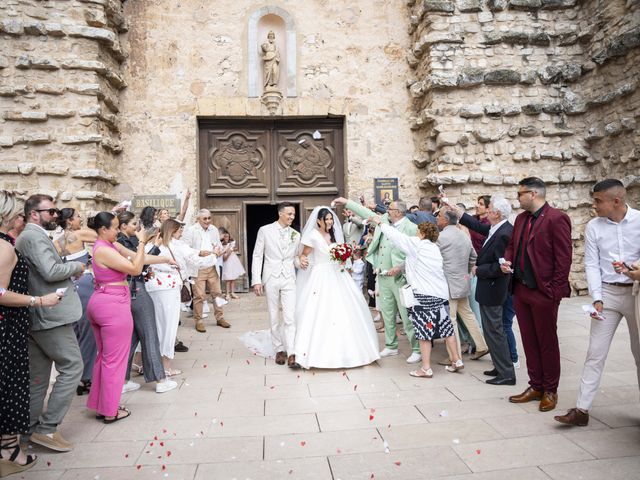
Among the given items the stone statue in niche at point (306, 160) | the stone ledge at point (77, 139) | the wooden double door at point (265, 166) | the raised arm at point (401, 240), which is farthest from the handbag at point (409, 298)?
the stone ledge at point (77, 139)

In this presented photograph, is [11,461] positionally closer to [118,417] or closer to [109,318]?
[118,417]

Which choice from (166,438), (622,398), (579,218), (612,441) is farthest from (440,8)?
(166,438)

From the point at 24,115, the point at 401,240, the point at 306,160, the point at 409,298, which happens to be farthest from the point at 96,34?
the point at 409,298

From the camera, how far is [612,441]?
3.59m

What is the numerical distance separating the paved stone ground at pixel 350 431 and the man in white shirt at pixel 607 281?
37 centimetres

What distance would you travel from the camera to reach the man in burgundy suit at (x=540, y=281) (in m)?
4.16

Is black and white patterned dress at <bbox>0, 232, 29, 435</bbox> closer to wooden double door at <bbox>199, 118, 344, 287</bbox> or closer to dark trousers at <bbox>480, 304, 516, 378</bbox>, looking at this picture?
dark trousers at <bbox>480, 304, 516, 378</bbox>

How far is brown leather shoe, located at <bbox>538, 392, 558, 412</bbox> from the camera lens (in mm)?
4207

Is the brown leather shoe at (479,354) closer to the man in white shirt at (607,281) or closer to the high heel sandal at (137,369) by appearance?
the man in white shirt at (607,281)

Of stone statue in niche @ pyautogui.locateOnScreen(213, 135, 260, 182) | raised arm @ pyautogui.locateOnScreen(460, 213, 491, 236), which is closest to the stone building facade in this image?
stone statue in niche @ pyautogui.locateOnScreen(213, 135, 260, 182)

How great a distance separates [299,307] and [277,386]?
1275mm

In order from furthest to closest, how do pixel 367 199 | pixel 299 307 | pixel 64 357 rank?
pixel 367 199
pixel 299 307
pixel 64 357

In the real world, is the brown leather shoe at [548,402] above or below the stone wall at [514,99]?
below

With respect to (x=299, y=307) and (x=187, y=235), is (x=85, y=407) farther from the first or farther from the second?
(x=187, y=235)
